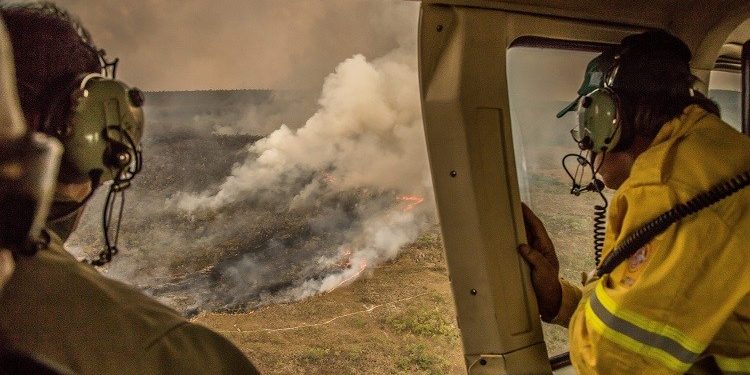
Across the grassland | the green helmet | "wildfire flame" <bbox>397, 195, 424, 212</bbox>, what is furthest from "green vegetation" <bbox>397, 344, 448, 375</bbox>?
the green helmet

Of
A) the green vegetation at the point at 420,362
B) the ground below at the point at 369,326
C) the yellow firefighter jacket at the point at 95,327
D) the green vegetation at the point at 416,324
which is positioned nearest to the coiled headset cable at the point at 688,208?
the yellow firefighter jacket at the point at 95,327

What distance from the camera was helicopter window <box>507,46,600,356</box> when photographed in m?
2.37

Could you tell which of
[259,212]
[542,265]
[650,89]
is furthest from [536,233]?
[259,212]

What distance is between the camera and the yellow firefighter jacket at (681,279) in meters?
1.46

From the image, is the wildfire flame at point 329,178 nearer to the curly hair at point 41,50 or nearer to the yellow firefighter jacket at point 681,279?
the yellow firefighter jacket at point 681,279

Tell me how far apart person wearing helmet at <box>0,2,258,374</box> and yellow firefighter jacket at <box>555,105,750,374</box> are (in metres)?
1.06

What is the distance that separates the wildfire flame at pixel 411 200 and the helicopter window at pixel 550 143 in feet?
12.9

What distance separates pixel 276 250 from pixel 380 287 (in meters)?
1.64

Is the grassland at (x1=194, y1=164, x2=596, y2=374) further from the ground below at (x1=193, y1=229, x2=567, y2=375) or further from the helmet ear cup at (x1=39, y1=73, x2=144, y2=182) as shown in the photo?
the helmet ear cup at (x1=39, y1=73, x2=144, y2=182)

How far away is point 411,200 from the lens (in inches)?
280

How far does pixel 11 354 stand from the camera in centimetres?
58

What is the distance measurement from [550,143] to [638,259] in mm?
Result: 1179

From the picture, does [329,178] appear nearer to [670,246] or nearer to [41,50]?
[670,246]

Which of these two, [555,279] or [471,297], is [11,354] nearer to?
[471,297]
